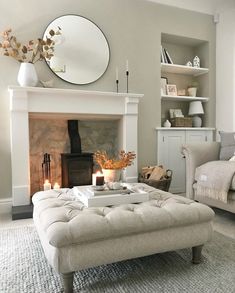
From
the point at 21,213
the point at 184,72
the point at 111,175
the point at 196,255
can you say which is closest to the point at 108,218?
the point at 111,175

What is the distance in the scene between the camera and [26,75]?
293cm

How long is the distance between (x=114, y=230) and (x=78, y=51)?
2642mm

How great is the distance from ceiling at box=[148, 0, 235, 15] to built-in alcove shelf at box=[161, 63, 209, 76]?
0.90 m

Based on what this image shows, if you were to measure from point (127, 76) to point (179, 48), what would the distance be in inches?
53.7

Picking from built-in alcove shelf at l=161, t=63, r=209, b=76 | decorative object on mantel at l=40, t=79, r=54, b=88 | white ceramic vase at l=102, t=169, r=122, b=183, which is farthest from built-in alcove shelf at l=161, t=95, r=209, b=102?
white ceramic vase at l=102, t=169, r=122, b=183

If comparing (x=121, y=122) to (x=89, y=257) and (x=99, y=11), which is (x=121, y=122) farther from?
(x=89, y=257)

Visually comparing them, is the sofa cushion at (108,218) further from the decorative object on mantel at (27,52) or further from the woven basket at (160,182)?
the decorative object on mantel at (27,52)

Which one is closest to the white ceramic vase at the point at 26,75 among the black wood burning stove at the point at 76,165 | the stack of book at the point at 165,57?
the black wood burning stove at the point at 76,165

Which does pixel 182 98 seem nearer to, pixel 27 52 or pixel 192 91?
pixel 192 91

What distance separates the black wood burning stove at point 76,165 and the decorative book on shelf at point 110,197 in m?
1.52

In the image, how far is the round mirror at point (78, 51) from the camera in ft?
10.6

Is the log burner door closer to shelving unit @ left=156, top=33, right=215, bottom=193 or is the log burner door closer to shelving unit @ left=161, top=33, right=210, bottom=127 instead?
shelving unit @ left=156, top=33, right=215, bottom=193

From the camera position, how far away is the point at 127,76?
3.57 metres

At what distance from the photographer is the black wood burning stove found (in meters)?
3.30
